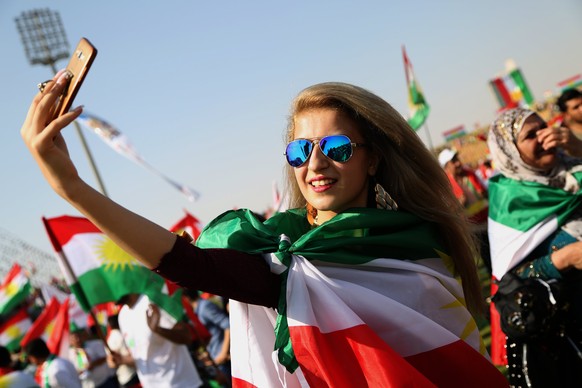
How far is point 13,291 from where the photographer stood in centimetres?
1285

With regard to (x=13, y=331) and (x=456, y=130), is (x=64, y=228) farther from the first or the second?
(x=456, y=130)

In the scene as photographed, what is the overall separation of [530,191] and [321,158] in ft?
6.88

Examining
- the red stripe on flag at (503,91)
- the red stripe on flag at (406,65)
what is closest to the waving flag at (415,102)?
the red stripe on flag at (406,65)

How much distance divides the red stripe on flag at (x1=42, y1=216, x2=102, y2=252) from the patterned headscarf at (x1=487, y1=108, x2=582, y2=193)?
15.1 ft

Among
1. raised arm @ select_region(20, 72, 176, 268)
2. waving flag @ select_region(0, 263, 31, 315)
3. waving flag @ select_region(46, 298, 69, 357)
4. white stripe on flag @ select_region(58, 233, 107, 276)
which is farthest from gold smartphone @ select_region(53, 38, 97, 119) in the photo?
waving flag @ select_region(0, 263, 31, 315)

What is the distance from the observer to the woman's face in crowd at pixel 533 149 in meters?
3.95

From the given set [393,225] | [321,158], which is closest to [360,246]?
[393,225]

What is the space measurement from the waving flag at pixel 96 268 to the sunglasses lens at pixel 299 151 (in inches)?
162

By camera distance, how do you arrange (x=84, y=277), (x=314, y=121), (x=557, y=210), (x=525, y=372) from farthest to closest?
1. (x=84, y=277)
2. (x=557, y=210)
3. (x=525, y=372)
4. (x=314, y=121)

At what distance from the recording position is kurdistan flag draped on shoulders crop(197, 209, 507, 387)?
2.03 meters

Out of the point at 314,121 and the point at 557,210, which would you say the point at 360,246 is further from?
the point at 557,210

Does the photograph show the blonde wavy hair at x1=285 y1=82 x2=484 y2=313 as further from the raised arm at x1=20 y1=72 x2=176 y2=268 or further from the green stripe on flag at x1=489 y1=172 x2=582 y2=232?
the green stripe on flag at x1=489 y1=172 x2=582 y2=232

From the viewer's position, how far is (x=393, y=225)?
2.35 m

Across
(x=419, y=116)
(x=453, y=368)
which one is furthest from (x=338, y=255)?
(x=419, y=116)
